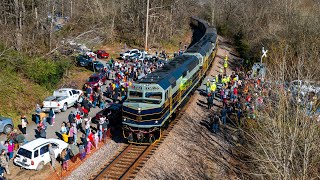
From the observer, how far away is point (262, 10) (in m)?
58.0

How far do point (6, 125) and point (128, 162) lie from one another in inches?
350

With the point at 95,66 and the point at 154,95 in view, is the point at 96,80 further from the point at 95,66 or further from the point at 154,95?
the point at 154,95

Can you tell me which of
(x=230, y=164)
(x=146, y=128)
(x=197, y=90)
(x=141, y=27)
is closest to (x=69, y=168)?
(x=146, y=128)

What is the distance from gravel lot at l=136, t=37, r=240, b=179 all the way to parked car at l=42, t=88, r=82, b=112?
8.80 metres

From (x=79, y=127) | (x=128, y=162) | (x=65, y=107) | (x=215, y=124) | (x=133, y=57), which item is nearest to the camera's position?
(x=128, y=162)

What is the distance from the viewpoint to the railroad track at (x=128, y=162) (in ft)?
59.5

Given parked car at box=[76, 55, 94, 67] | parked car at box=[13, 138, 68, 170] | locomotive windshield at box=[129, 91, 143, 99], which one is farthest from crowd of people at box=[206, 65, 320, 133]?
parked car at box=[76, 55, 94, 67]

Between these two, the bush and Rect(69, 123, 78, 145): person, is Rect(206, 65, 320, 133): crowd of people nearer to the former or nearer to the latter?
Rect(69, 123, 78, 145): person

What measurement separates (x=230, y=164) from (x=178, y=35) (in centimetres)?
4902

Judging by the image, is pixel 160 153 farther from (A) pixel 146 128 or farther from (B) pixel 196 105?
(B) pixel 196 105

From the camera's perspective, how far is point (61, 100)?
27.7 m

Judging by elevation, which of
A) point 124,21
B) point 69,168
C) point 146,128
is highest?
point 124,21

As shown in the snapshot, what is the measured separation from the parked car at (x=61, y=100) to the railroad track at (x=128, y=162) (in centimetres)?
813

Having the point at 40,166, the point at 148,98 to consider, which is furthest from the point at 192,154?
the point at 40,166
